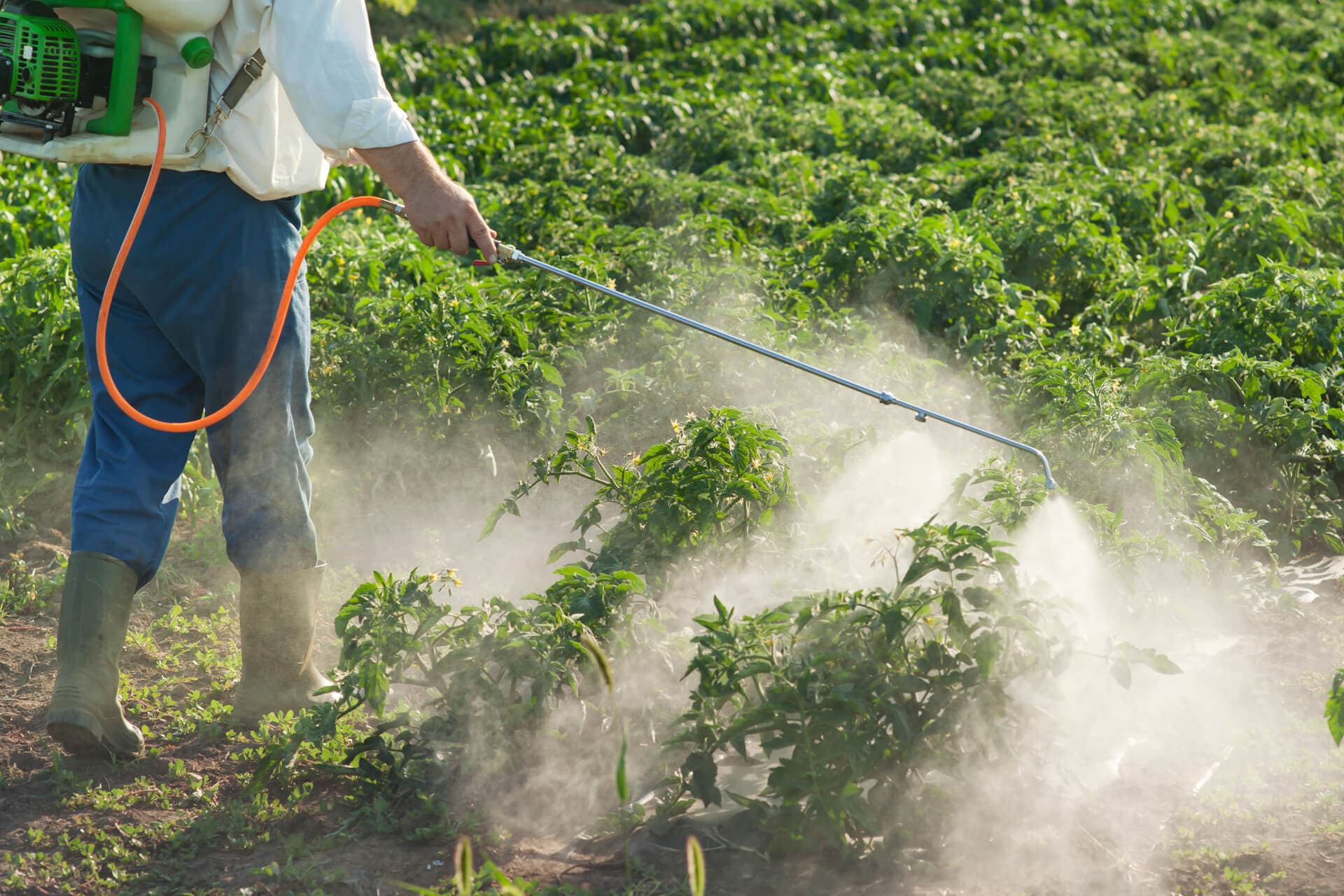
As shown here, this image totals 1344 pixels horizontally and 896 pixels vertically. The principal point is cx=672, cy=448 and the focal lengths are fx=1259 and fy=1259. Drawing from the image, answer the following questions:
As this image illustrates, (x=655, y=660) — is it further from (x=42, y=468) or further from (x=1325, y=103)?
(x=1325, y=103)

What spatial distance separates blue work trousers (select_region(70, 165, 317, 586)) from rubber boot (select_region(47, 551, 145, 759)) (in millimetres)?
50

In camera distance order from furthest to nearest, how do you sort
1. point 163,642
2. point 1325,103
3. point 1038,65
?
point 1038,65 → point 1325,103 → point 163,642

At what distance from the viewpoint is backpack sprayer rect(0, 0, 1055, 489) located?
242 centimetres

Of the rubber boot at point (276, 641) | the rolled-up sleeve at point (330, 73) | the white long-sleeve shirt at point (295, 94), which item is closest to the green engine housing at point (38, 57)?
the white long-sleeve shirt at point (295, 94)

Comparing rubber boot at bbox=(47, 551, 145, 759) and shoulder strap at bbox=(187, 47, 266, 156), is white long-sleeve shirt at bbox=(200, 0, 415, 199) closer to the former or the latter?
shoulder strap at bbox=(187, 47, 266, 156)

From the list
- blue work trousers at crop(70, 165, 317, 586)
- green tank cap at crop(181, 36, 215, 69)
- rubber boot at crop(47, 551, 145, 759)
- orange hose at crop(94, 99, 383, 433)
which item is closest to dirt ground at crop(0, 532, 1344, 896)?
rubber boot at crop(47, 551, 145, 759)

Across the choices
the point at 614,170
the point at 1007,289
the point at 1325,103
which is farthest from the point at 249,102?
the point at 1325,103

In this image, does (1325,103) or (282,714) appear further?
(1325,103)

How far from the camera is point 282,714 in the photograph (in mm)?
2766

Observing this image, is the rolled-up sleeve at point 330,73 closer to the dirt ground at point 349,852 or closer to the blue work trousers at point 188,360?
the blue work trousers at point 188,360

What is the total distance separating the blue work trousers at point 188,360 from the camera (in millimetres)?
2562

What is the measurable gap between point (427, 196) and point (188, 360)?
25.0 inches

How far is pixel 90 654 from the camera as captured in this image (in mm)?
2537

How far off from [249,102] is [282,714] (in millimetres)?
1302
